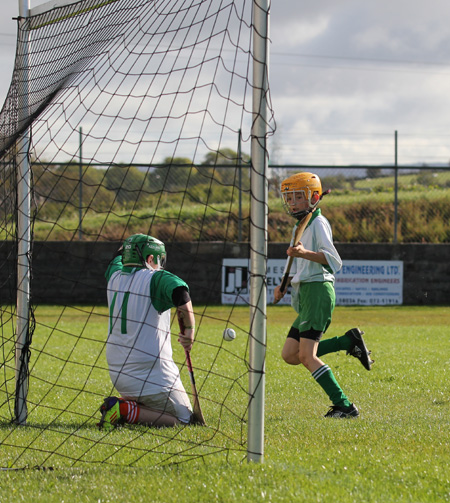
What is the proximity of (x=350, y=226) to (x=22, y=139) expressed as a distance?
15.1 metres

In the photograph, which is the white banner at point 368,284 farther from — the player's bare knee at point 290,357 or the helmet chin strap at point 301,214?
the helmet chin strap at point 301,214

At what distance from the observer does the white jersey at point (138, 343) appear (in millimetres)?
5625

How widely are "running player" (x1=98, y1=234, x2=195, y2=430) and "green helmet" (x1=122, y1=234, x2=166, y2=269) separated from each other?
0.09 metres

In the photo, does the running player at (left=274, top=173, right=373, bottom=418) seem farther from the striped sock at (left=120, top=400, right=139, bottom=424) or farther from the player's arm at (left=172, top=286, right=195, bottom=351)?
the striped sock at (left=120, top=400, right=139, bottom=424)

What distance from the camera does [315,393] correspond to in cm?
723

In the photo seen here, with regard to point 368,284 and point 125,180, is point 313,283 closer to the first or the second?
point 368,284

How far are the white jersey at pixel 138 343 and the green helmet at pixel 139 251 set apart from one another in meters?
0.11

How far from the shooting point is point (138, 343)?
5.64 meters

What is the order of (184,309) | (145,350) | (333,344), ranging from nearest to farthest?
(184,309) → (145,350) → (333,344)

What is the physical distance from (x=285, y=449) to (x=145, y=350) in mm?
1432

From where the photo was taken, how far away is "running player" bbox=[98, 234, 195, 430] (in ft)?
18.3

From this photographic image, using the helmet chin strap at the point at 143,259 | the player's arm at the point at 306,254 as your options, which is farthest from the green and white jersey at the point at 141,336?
the player's arm at the point at 306,254

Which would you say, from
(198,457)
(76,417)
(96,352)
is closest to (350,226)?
(96,352)

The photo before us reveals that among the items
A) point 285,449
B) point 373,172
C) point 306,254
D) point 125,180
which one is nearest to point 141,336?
point 306,254
